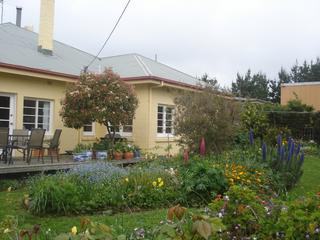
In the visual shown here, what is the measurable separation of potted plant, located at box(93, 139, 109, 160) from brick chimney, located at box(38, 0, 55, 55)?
16.8ft

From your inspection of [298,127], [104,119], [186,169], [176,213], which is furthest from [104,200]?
[298,127]

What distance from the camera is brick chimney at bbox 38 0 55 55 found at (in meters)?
17.5

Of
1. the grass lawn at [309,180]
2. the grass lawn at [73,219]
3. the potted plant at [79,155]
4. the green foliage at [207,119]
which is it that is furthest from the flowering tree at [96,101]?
the grass lawn at [73,219]

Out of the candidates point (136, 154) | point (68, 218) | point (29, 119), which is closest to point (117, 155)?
point (136, 154)

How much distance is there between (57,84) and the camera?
51.4 ft

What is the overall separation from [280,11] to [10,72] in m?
8.35

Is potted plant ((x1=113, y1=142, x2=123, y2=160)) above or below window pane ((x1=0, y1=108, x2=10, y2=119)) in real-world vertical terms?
below

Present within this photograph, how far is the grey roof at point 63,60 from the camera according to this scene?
15.3 m

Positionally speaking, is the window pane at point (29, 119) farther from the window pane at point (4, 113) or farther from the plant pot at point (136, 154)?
the plant pot at point (136, 154)

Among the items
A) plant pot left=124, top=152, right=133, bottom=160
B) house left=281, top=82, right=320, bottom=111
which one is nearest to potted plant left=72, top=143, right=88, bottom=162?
plant pot left=124, top=152, right=133, bottom=160

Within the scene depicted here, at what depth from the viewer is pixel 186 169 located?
29.2ft

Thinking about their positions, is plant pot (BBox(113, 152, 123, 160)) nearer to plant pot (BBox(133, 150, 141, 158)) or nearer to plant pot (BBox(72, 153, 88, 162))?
plant pot (BBox(133, 150, 141, 158))

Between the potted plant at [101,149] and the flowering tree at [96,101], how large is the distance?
859 mm

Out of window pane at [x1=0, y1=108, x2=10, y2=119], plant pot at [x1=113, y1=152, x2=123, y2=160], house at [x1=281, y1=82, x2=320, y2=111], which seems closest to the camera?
window pane at [x1=0, y1=108, x2=10, y2=119]
